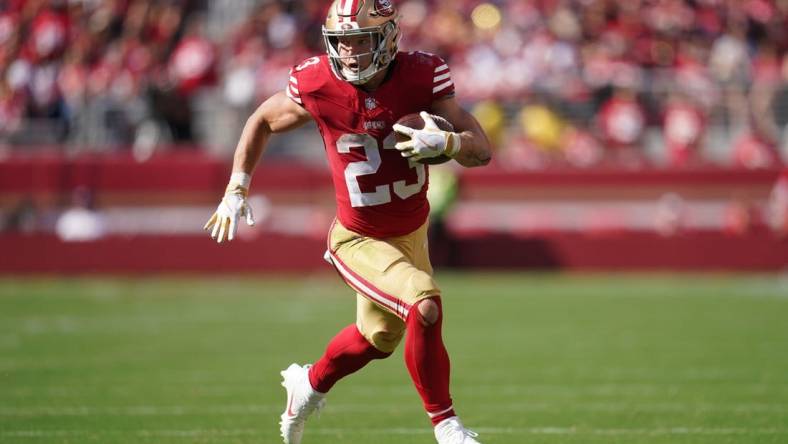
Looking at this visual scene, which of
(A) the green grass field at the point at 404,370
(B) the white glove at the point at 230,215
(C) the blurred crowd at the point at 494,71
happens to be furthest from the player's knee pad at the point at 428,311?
(C) the blurred crowd at the point at 494,71

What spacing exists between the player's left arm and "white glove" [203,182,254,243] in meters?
1.01

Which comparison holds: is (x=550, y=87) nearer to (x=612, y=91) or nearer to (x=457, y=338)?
(x=612, y=91)

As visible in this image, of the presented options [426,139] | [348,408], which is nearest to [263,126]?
[426,139]

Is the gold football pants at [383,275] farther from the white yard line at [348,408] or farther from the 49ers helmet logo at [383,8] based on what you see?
the white yard line at [348,408]

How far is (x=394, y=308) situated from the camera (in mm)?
5418

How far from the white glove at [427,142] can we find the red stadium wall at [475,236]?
1148 centimetres

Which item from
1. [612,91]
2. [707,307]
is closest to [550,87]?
[612,91]

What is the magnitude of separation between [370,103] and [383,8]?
1.48 feet

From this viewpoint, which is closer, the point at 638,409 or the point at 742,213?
the point at 638,409

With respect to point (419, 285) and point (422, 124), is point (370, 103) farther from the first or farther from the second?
point (419, 285)

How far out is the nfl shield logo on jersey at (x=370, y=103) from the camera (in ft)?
18.5

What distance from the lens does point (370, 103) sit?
5645 mm

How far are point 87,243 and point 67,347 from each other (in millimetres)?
6895

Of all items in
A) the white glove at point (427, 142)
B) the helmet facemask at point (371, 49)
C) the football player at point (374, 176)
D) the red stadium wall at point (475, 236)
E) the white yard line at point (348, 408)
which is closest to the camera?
the white glove at point (427, 142)
